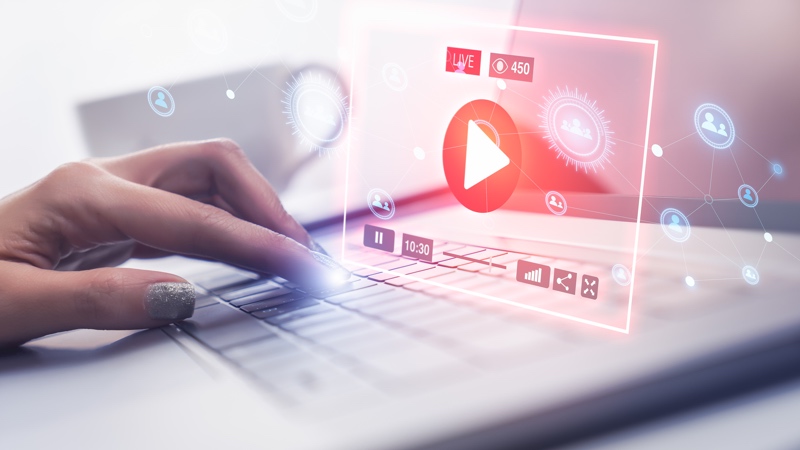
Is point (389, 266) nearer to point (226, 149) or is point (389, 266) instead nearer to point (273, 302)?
point (273, 302)

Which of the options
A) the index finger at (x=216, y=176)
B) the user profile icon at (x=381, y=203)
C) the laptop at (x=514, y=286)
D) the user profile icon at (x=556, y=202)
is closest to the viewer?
the laptop at (x=514, y=286)

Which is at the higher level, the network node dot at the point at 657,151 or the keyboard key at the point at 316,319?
the network node dot at the point at 657,151

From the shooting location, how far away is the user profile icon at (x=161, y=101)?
73 centimetres

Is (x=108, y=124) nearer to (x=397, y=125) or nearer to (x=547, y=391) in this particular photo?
(x=397, y=125)

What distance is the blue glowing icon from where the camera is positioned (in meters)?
0.44

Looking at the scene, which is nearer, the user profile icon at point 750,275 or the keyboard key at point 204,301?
the user profile icon at point 750,275

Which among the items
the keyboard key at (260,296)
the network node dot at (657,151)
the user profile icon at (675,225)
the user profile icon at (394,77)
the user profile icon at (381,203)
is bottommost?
the keyboard key at (260,296)

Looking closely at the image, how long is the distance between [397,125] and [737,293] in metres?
0.29

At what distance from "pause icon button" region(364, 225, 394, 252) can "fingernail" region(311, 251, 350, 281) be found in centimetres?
3

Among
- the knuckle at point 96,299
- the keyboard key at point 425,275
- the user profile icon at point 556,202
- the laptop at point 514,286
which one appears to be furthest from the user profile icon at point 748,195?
the knuckle at point 96,299

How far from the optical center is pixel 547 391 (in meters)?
0.41

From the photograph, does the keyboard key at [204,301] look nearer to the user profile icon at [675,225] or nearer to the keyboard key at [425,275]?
the keyboard key at [425,275]

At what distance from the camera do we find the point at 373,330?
0.50 m

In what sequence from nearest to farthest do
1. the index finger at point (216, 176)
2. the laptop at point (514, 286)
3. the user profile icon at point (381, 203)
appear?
the laptop at point (514, 286) → the user profile icon at point (381, 203) → the index finger at point (216, 176)
